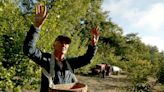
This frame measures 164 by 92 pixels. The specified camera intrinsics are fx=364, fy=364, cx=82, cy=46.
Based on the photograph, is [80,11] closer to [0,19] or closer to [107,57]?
[0,19]

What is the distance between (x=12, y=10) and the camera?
9633 mm

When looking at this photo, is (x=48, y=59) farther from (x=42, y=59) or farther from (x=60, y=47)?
(x=60, y=47)

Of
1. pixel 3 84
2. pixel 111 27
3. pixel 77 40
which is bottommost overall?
pixel 3 84

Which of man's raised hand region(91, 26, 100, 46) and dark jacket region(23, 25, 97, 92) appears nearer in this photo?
dark jacket region(23, 25, 97, 92)

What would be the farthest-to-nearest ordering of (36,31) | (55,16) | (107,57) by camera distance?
(107,57) < (55,16) < (36,31)

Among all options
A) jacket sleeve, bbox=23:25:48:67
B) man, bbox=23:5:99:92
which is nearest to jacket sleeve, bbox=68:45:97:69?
man, bbox=23:5:99:92

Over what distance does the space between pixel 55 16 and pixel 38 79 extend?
75.7 inches

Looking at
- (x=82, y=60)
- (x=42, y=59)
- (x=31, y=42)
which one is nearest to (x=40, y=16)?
(x=31, y=42)

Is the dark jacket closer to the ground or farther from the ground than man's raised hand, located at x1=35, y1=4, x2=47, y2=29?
closer to the ground

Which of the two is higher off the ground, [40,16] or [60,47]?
[40,16]

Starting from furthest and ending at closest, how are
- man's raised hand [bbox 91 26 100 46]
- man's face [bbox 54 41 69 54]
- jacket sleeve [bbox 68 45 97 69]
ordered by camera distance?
man's raised hand [bbox 91 26 100 46]
jacket sleeve [bbox 68 45 97 69]
man's face [bbox 54 41 69 54]

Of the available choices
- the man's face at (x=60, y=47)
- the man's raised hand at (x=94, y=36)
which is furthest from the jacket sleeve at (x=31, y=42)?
the man's raised hand at (x=94, y=36)

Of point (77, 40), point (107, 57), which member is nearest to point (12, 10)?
point (77, 40)

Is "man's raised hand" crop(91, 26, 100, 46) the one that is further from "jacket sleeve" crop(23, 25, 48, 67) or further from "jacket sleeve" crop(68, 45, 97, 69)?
"jacket sleeve" crop(23, 25, 48, 67)
